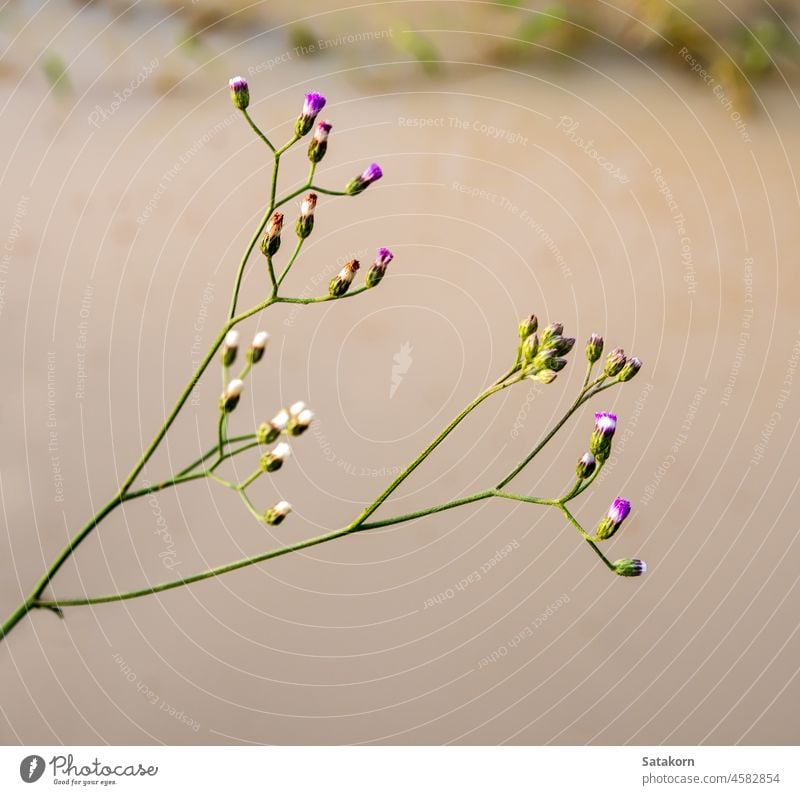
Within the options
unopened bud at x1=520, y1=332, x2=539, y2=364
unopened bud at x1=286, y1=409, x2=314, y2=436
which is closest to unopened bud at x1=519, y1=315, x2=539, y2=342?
unopened bud at x1=520, y1=332, x2=539, y2=364

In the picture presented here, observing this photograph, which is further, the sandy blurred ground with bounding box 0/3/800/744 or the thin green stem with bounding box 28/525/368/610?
the sandy blurred ground with bounding box 0/3/800/744

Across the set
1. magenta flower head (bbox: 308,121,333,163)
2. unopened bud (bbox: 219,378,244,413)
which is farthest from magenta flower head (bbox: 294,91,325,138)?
unopened bud (bbox: 219,378,244,413)

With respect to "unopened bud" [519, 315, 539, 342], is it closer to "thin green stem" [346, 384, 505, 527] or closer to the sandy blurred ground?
"thin green stem" [346, 384, 505, 527]

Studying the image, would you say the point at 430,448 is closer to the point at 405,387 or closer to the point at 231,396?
the point at 231,396

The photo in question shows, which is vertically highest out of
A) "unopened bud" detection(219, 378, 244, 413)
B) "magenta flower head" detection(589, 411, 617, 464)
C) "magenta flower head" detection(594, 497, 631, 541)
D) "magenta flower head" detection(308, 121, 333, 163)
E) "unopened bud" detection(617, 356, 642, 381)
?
"magenta flower head" detection(308, 121, 333, 163)

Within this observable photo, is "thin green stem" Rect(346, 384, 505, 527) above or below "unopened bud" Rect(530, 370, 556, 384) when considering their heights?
below

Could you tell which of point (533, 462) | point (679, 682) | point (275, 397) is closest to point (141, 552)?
point (275, 397)

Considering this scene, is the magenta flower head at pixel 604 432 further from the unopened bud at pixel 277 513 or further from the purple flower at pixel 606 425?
the unopened bud at pixel 277 513

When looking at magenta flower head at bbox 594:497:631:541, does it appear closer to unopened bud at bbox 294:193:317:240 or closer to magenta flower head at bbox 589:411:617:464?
magenta flower head at bbox 589:411:617:464

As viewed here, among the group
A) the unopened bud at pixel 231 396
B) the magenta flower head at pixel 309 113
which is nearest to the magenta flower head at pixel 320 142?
the magenta flower head at pixel 309 113

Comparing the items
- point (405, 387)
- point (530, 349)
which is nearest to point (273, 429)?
point (530, 349)
